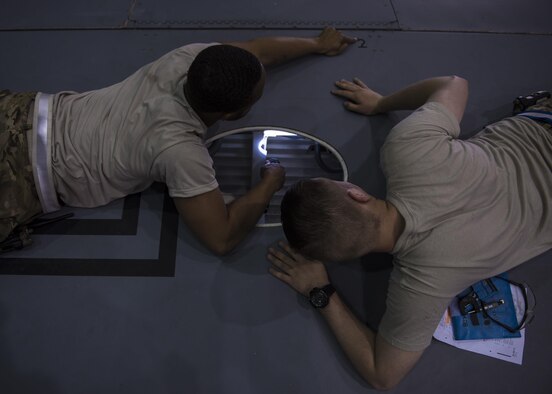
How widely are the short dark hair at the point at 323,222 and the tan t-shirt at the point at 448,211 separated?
0.20 m

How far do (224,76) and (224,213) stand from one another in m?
0.49

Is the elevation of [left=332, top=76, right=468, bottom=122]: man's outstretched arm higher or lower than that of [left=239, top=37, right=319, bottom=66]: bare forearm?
lower

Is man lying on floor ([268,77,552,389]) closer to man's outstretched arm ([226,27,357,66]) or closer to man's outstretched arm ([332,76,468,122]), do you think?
man's outstretched arm ([332,76,468,122])

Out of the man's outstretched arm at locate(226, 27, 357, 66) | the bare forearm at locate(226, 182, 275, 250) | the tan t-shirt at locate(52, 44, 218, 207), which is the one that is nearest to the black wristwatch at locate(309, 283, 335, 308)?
the bare forearm at locate(226, 182, 275, 250)

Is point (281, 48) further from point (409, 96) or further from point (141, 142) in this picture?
point (141, 142)

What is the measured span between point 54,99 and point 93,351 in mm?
979

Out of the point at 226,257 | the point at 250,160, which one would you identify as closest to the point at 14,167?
the point at 226,257

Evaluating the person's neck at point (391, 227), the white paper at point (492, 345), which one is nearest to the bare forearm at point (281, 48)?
the person's neck at point (391, 227)

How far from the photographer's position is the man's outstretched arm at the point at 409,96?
4.69ft

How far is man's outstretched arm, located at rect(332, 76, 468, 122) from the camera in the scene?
56.3 inches

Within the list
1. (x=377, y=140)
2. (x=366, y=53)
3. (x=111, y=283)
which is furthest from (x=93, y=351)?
(x=366, y=53)

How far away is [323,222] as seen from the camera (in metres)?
1.13

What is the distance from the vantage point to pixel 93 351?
4.73 ft

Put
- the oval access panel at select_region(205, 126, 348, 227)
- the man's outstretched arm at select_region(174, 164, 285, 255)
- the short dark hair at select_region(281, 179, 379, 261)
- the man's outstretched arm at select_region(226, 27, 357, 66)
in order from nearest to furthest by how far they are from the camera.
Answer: the short dark hair at select_region(281, 179, 379, 261) → the man's outstretched arm at select_region(174, 164, 285, 255) → the man's outstretched arm at select_region(226, 27, 357, 66) → the oval access panel at select_region(205, 126, 348, 227)
